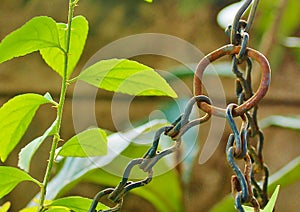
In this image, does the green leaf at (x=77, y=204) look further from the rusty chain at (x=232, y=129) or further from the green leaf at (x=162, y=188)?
the green leaf at (x=162, y=188)

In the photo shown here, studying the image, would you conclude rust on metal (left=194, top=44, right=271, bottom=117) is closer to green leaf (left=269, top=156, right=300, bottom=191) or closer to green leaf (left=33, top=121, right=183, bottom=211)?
green leaf (left=33, top=121, right=183, bottom=211)

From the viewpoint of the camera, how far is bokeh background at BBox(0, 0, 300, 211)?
4.28 ft

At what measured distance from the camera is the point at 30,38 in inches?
14.5

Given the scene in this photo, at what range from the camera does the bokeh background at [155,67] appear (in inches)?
51.3

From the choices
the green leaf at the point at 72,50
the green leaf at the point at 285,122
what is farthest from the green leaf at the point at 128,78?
the green leaf at the point at 285,122

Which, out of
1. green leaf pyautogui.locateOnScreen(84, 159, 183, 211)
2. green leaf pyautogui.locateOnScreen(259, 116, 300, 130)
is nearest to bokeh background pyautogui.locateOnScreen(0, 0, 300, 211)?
green leaf pyautogui.locateOnScreen(259, 116, 300, 130)

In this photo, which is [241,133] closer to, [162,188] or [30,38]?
[30,38]

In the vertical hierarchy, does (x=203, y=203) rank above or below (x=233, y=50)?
below

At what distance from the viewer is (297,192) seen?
54.6 inches

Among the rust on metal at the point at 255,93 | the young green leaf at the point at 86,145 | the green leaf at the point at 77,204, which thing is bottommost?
the green leaf at the point at 77,204

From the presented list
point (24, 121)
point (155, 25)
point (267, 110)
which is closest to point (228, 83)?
point (267, 110)

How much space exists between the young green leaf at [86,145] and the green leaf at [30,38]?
0.26 feet

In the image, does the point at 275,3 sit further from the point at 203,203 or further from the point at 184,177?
the point at 203,203

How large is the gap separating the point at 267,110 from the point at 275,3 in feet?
1.31
